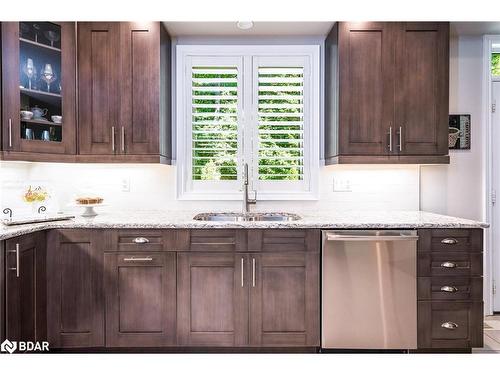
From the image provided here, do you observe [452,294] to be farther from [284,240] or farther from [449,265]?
[284,240]

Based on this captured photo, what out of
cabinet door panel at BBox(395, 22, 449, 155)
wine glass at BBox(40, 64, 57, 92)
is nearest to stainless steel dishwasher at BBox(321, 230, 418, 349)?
cabinet door panel at BBox(395, 22, 449, 155)

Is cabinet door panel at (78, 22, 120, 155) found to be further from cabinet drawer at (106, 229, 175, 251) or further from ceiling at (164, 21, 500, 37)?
cabinet drawer at (106, 229, 175, 251)

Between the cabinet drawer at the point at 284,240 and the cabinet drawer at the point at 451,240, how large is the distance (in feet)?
2.19

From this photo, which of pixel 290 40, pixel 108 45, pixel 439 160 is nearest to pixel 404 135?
pixel 439 160

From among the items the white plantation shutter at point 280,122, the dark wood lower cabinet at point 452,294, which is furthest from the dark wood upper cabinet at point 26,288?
the dark wood lower cabinet at point 452,294

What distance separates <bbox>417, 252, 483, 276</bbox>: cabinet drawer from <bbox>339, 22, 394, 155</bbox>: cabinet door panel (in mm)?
813

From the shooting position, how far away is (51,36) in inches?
97.0

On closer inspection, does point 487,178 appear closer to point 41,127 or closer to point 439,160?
point 439,160

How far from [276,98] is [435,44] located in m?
1.23

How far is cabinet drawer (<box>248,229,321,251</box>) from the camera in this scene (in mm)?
2234

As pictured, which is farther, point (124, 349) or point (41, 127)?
point (41, 127)

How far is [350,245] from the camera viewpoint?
7.23ft

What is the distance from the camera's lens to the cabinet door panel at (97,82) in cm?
257

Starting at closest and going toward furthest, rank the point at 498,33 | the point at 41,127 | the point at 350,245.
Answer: the point at 350,245 → the point at 41,127 → the point at 498,33
